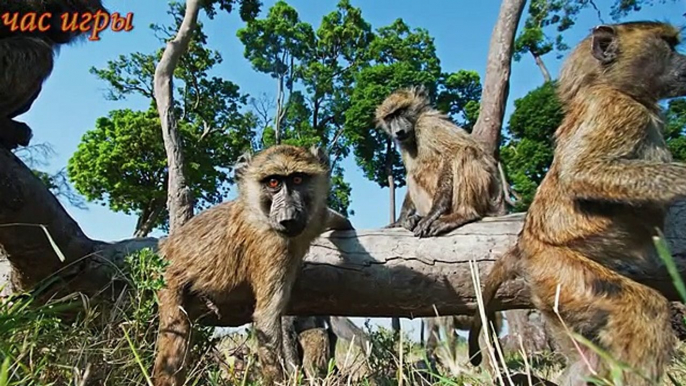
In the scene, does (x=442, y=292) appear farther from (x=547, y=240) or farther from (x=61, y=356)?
(x=61, y=356)

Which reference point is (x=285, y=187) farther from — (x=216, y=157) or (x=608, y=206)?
(x=216, y=157)

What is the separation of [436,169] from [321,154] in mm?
1929

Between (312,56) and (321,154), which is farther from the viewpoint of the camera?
(312,56)

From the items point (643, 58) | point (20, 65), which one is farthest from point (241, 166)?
point (643, 58)

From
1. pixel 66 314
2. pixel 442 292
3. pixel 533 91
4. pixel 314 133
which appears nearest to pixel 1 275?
pixel 66 314

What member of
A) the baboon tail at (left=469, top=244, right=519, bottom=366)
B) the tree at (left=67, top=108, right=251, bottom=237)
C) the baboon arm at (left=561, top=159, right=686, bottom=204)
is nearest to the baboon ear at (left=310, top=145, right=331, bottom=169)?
the baboon tail at (left=469, top=244, right=519, bottom=366)

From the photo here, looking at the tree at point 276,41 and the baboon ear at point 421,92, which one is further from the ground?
the tree at point 276,41

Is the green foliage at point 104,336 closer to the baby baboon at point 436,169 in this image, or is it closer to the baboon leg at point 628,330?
the baboon leg at point 628,330

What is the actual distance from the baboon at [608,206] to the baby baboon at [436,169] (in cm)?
161

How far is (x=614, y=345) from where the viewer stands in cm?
311

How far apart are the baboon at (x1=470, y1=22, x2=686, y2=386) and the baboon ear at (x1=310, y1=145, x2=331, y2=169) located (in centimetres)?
186

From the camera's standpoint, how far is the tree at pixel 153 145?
82.8 feet

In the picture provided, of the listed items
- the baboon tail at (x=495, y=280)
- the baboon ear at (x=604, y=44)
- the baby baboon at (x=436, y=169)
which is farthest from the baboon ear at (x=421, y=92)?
the baboon tail at (x=495, y=280)

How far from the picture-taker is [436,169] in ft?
22.0
